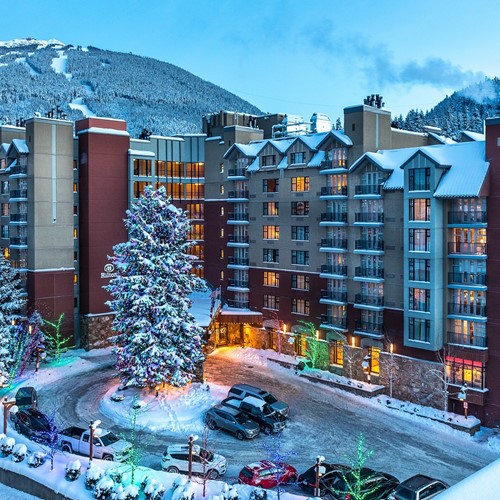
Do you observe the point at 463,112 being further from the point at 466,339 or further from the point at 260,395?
the point at 260,395

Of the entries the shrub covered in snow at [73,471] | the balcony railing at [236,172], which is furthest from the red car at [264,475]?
the balcony railing at [236,172]

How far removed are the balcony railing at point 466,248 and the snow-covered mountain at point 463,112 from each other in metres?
62.2

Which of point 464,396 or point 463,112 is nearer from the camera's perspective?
point 464,396

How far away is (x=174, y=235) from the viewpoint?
141 feet

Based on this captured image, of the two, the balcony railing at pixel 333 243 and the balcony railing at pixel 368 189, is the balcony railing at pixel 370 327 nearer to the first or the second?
the balcony railing at pixel 333 243

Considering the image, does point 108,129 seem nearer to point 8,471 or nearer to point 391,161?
point 391,161

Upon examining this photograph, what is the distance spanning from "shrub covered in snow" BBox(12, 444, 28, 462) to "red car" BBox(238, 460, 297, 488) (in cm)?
1128

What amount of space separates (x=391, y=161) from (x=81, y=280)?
32418 mm

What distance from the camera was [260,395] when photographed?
138 ft

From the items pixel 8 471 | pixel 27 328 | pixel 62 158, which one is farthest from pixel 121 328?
pixel 62 158

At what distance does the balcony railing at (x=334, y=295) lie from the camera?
4956 centimetres

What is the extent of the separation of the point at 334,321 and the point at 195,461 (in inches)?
855

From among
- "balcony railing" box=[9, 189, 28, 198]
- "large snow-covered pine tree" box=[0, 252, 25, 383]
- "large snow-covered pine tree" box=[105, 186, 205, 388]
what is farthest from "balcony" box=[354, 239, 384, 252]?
"balcony railing" box=[9, 189, 28, 198]

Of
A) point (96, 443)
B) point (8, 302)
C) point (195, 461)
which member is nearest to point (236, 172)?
point (8, 302)
